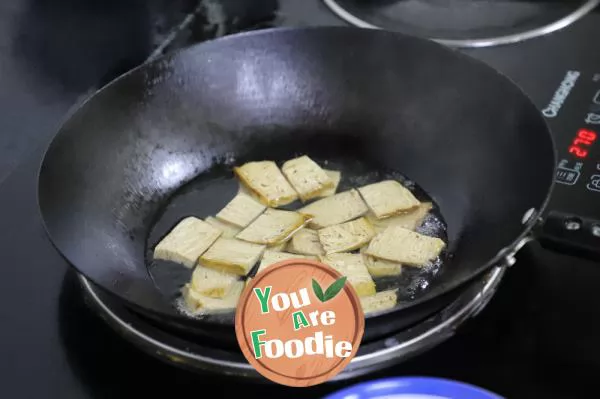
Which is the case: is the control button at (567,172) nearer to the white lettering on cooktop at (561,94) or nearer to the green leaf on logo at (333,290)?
the white lettering on cooktop at (561,94)

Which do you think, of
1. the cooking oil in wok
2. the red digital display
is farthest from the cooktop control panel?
the cooking oil in wok

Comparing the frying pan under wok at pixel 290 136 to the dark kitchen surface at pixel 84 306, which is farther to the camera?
the frying pan under wok at pixel 290 136

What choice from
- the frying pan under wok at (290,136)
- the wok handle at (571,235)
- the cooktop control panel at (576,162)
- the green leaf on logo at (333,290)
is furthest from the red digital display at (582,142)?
the green leaf on logo at (333,290)

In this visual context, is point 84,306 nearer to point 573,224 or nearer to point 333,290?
point 333,290

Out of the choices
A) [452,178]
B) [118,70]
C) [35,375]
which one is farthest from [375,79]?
[35,375]

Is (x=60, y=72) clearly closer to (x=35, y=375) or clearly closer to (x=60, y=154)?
(x=60, y=154)

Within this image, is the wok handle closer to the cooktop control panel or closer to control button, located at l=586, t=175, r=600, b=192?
the cooktop control panel
